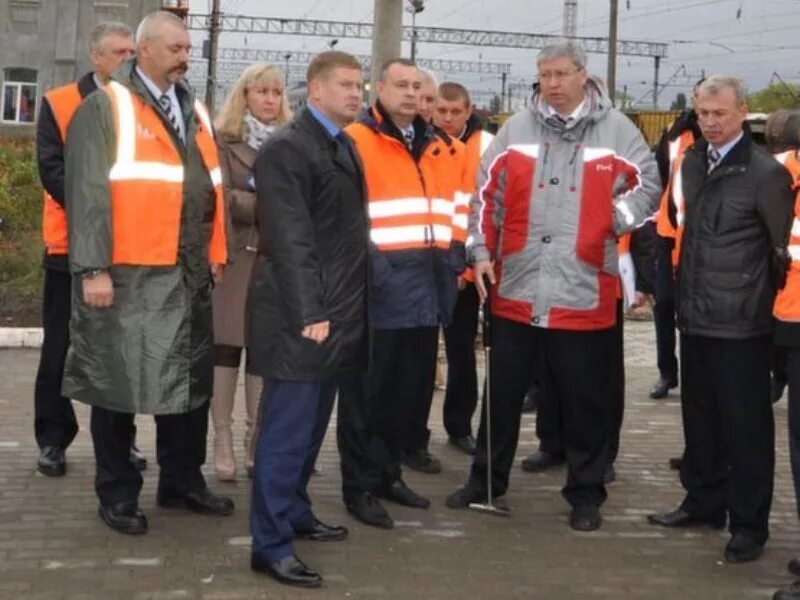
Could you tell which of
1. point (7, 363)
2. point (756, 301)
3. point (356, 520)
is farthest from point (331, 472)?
point (7, 363)

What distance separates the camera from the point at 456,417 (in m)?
7.38

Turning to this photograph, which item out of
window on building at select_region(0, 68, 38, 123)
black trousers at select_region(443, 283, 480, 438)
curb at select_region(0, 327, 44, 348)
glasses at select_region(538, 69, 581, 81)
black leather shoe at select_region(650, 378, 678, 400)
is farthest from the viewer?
window on building at select_region(0, 68, 38, 123)

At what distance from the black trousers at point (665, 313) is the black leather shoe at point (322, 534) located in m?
3.27

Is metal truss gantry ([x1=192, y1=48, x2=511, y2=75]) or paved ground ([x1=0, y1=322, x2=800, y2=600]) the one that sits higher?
metal truss gantry ([x1=192, y1=48, x2=511, y2=75])

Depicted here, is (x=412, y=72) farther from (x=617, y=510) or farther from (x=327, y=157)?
(x=617, y=510)

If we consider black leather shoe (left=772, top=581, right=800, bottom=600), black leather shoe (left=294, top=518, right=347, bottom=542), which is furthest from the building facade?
black leather shoe (left=772, top=581, right=800, bottom=600)

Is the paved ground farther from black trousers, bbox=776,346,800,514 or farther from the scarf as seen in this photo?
the scarf

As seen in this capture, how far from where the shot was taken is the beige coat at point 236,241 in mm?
6113

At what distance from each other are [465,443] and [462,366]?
17.3 inches

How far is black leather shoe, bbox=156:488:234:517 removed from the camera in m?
5.77

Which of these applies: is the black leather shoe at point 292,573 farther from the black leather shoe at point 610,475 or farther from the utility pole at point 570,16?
the utility pole at point 570,16

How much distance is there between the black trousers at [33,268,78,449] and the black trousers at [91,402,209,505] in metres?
0.78

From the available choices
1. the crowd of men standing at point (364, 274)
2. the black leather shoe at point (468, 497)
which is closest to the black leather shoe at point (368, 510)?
the crowd of men standing at point (364, 274)

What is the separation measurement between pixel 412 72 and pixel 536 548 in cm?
220
